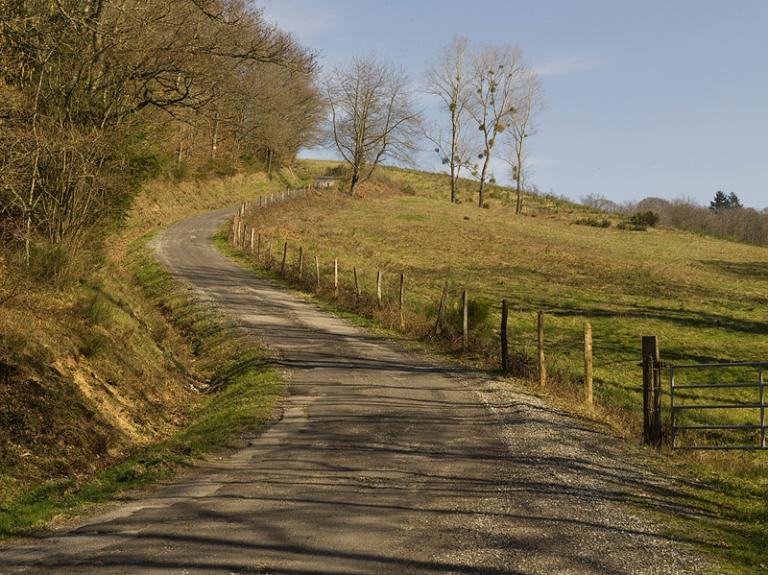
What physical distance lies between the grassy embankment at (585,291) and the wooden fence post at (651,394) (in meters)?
0.56

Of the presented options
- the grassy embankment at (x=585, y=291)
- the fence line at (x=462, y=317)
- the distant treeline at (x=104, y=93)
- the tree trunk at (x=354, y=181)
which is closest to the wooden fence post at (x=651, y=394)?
the fence line at (x=462, y=317)

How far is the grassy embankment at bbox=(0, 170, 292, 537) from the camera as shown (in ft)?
34.9

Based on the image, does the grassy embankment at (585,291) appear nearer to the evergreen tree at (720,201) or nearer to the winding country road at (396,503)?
the winding country road at (396,503)

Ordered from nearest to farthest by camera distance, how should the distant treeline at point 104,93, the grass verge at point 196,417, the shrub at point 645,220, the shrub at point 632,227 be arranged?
the grass verge at point 196,417
the distant treeline at point 104,93
the shrub at point 632,227
the shrub at point 645,220

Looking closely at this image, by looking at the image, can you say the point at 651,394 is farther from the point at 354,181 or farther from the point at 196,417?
the point at 354,181

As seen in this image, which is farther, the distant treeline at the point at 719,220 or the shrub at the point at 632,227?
the distant treeline at the point at 719,220

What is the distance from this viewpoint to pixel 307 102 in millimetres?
75125

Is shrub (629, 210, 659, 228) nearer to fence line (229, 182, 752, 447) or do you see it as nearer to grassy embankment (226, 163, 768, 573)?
grassy embankment (226, 163, 768, 573)

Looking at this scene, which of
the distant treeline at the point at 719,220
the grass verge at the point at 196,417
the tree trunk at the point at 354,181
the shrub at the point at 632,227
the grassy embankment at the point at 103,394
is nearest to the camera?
the grass verge at the point at 196,417

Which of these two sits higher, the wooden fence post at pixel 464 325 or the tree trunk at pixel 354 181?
the tree trunk at pixel 354 181

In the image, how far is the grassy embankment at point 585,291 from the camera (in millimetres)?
12328

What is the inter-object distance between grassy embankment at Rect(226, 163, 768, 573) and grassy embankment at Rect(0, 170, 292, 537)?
676 centimetres

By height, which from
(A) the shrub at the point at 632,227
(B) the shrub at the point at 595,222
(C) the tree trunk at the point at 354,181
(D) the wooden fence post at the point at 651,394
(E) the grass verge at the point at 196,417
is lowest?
(E) the grass verge at the point at 196,417

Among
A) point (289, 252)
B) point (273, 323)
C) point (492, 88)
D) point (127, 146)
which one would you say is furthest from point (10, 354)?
point (492, 88)
